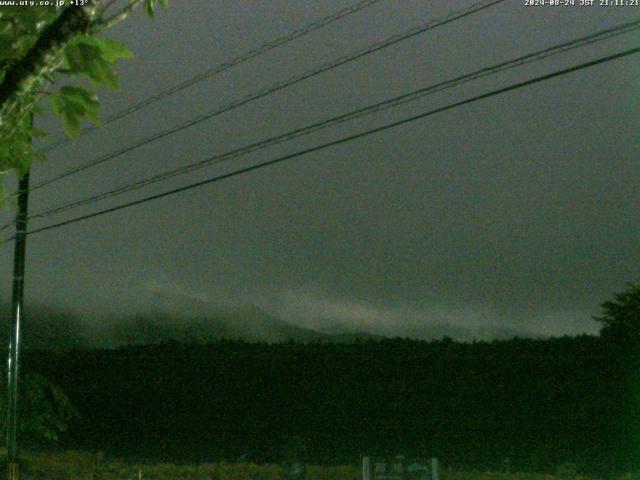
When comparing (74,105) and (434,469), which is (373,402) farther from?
(74,105)

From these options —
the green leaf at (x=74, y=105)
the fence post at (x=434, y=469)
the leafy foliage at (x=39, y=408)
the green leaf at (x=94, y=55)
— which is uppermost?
the green leaf at (x=94, y=55)

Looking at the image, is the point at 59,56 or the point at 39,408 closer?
the point at 59,56

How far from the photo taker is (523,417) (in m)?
17.1

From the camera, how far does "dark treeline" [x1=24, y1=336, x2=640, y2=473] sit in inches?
666

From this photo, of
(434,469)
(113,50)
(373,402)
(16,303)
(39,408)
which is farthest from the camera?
(39,408)

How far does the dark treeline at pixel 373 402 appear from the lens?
16906 mm

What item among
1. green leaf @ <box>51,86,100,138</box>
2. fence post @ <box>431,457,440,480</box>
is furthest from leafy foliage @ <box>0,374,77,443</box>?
green leaf @ <box>51,86,100,138</box>

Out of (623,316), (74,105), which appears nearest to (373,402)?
(623,316)

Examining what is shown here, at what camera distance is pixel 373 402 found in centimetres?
1817

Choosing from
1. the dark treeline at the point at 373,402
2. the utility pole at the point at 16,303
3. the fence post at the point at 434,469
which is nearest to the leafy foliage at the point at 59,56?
the fence post at the point at 434,469

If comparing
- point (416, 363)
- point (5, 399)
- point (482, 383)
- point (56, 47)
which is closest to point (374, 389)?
point (416, 363)

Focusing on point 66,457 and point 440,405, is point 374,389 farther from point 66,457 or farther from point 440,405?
point 66,457

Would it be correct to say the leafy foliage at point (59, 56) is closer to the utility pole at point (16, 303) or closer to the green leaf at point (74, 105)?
the green leaf at point (74, 105)

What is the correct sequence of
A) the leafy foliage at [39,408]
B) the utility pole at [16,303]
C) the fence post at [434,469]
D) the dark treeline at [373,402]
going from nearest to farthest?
the fence post at [434,469], the utility pole at [16,303], the dark treeline at [373,402], the leafy foliage at [39,408]
